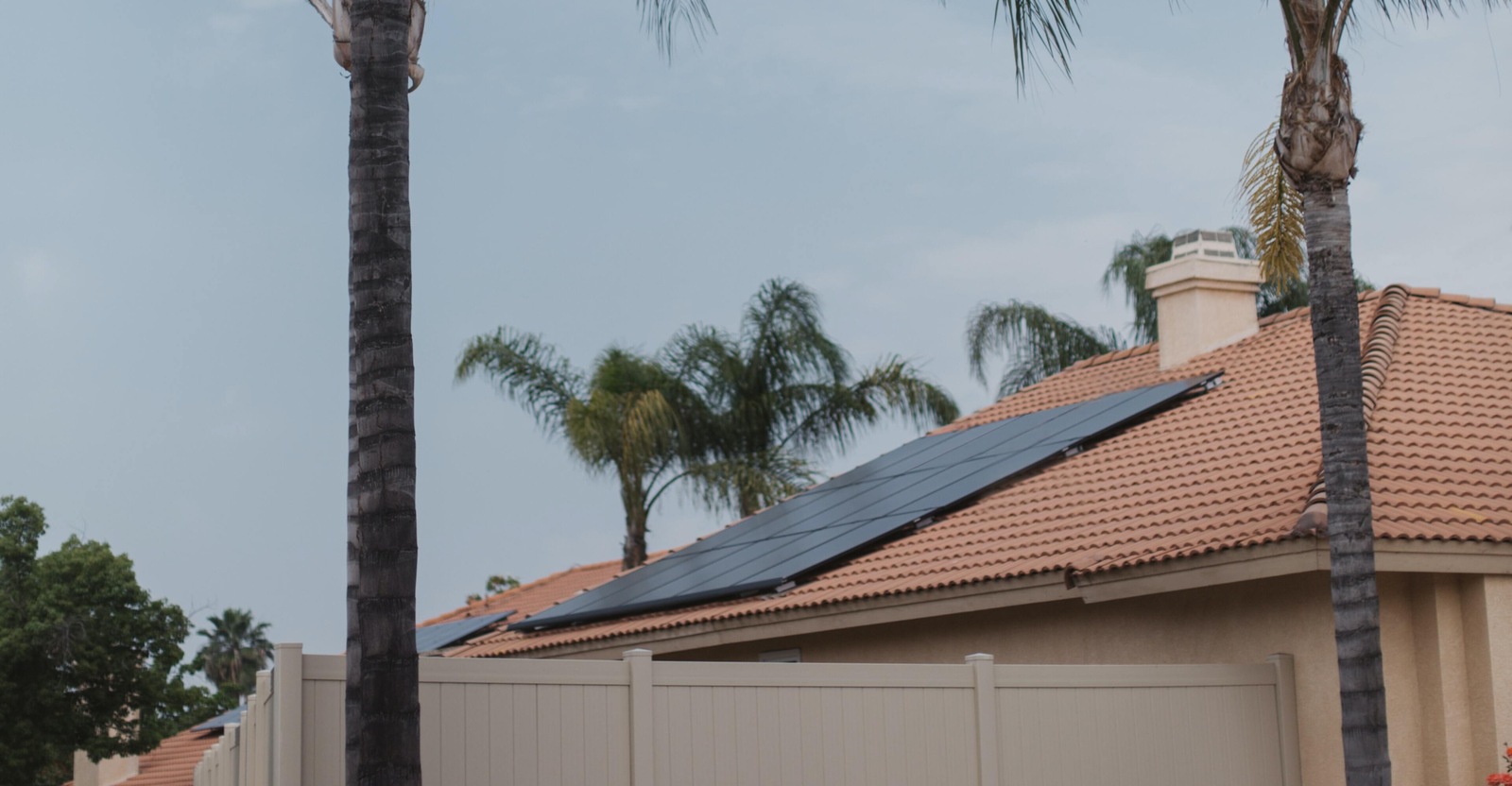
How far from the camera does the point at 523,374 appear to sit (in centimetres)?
2975

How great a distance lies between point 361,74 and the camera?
7648mm

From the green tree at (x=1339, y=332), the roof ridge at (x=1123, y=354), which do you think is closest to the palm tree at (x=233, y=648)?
the roof ridge at (x=1123, y=354)

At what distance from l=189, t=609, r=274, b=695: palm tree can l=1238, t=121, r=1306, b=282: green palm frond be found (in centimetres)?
7209

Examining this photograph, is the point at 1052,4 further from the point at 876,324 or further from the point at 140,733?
the point at 140,733

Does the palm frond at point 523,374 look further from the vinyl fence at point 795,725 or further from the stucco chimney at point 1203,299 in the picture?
the vinyl fence at point 795,725

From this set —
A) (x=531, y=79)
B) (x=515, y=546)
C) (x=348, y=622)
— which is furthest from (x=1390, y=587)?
(x=515, y=546)

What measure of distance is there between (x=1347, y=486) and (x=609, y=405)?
744 inches

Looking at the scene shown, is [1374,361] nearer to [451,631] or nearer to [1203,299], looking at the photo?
[1203,299]

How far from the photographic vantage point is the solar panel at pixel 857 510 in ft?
52.2

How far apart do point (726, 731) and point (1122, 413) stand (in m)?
8.75

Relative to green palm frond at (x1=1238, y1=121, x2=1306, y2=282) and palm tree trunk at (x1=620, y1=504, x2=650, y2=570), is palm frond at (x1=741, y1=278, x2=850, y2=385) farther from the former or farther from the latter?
green palm frond at (x1=1238, y1=121, x2=1306, y2=282)

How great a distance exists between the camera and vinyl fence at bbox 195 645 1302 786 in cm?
856

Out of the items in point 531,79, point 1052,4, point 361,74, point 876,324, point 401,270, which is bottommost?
point 401,270

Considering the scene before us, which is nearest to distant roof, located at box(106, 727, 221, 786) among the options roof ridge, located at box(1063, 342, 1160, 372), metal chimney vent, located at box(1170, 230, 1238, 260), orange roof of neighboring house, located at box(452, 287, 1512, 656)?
orange roof of neighboring house, located at box(452, 287, 1512, 656)
